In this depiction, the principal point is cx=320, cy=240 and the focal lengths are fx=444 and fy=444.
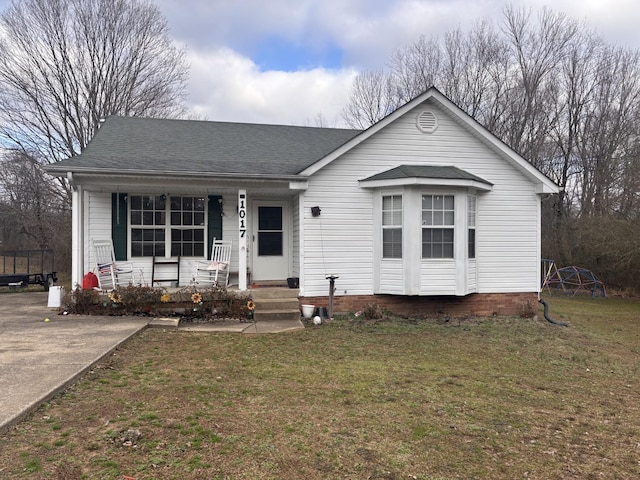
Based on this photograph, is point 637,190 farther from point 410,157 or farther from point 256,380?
point 256,380

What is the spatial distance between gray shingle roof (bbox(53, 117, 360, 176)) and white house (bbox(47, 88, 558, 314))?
0.07 meters

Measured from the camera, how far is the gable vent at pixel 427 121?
33.0 ft

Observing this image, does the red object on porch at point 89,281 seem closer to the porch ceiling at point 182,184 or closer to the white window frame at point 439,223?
the porch ceiling at point 182,184

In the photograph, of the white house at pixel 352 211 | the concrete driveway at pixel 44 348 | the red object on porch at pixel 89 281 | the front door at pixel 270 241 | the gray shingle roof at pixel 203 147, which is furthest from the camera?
the front door at pixel 270 241

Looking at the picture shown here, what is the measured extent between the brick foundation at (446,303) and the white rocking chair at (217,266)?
189 centimetres

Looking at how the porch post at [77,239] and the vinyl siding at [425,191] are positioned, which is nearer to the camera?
the porch post at [77,239]

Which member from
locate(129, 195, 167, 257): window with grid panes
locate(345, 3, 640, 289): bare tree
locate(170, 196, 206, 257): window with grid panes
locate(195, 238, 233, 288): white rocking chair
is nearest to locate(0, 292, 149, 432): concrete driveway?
locate(195, 238, 233, 288): white rocking chair

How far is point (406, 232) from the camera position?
370 inches

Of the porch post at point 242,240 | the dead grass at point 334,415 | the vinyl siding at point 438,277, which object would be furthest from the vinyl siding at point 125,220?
the vinyl siding at point 438,277

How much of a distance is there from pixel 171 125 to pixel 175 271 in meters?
4.41

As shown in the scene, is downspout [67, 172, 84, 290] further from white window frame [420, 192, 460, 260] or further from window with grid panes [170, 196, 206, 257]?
white window frame [420, 192, 460, 260]

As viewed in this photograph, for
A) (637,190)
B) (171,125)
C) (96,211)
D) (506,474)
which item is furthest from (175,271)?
(637,190)

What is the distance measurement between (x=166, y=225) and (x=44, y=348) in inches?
180

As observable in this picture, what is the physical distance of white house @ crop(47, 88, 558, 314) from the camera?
9.36 m
